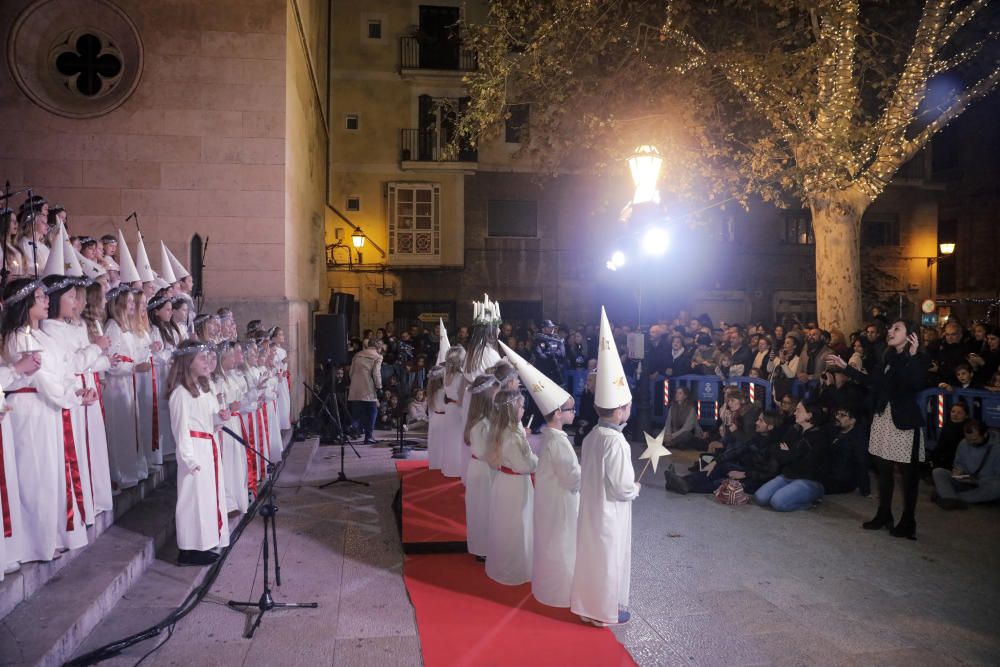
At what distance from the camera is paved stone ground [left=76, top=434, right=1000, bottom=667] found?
15.2ft

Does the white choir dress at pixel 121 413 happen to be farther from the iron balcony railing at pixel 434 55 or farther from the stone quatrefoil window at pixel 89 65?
the iron balcony railing at pixel 434 55

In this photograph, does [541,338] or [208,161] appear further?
[541,338]

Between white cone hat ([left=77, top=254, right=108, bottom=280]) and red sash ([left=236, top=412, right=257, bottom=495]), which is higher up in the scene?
white cone hat ([left=77, top=254, right=108, bottom=280])

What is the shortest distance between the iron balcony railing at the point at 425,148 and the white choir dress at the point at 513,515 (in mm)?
19623

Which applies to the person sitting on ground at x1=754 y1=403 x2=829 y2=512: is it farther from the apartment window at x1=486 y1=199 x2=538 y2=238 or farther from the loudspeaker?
the apartment window at x1=486 y1=199 x2=538 y2=238

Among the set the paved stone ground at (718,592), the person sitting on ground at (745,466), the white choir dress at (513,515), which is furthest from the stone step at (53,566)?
the person sitting on ground at (745,466)

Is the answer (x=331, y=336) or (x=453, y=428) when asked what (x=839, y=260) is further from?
(x=331, y=336)

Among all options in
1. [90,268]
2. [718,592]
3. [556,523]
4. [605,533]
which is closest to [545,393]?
[556,523]

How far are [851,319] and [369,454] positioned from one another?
28.5 ft

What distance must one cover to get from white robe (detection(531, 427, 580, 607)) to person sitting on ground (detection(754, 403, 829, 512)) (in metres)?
3.86

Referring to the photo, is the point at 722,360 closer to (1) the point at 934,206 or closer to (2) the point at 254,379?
(2) the point at 254,379

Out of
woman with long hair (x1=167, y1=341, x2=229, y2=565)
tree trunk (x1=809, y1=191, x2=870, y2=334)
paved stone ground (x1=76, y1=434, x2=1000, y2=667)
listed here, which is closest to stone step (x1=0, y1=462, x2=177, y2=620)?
paved stone ground (x1=76, y1=434, x2=1000, y2=667)

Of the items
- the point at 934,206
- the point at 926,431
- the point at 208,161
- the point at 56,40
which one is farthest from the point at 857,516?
the point at 934,206

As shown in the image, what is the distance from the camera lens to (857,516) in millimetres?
7875
